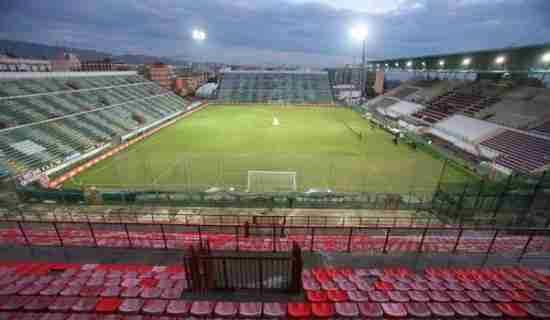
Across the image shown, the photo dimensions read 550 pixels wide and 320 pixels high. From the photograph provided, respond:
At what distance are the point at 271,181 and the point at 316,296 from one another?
1008 cm

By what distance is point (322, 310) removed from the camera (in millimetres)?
4398

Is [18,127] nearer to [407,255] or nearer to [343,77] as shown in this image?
[407,255]

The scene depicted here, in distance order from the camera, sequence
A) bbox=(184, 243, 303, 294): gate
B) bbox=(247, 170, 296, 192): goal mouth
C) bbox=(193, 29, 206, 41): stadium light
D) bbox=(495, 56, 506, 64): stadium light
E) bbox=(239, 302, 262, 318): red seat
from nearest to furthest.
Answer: bbox=(239, 302, 262, 318): red seat
bbox=(184, 243, 303, 294): gate
bbox=(247, 170, 296, 192): goal mouth
bbox=(495, 56, 506, 64): stadium light
bbox=(193, 29, 206, 41): stadium light

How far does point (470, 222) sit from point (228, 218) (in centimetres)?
1046

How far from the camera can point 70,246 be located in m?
6.60

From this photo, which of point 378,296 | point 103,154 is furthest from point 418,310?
point 103,154

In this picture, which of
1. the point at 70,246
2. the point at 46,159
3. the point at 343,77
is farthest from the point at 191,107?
the point at 343,77

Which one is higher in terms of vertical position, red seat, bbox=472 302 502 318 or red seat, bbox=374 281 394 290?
red seat, bbox=472 302 502 318

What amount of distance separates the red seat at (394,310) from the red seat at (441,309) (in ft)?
1.86

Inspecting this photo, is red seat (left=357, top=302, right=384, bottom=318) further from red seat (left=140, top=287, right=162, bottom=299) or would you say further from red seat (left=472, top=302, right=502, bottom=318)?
red seat (left=140, top=287, right=162, bottom=299)

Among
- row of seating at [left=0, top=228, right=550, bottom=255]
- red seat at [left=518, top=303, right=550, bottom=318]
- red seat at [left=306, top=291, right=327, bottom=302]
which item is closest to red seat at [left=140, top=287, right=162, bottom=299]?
row of seating at [left=0, top=228, right=550, bottom=255]

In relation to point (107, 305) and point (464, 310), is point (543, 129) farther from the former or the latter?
point (107, 305)

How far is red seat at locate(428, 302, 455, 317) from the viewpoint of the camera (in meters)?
4.41

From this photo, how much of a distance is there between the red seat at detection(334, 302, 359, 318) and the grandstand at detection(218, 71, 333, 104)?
5129 cm
